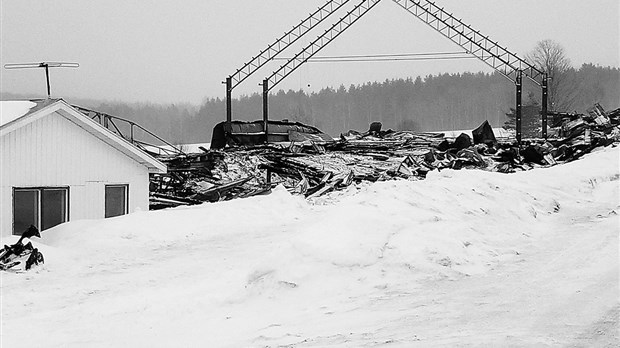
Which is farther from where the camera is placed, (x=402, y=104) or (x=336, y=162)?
(x=402, y=104)

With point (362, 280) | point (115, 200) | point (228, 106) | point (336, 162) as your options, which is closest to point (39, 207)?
point (115, 200)

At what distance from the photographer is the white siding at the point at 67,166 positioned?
1780cm

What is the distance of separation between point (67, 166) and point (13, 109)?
216 centimetres

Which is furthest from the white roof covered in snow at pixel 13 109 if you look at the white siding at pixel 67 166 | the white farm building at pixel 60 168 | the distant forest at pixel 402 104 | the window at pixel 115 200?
the distant forest at pixel 402 104

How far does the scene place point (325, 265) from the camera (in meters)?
10.4

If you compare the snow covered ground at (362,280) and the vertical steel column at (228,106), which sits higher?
the vertical steel column at (228,106)

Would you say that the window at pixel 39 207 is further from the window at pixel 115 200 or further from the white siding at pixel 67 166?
the window at pixel 115 200

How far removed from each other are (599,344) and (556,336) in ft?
1.38

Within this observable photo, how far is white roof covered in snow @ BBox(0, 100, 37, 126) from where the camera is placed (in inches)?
709

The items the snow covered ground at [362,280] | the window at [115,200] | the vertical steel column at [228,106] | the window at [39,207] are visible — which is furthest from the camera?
the vertical steel column at [228,106]

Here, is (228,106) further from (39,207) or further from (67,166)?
(39,207)

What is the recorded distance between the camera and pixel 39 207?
18453mm

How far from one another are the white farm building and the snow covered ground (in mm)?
2189

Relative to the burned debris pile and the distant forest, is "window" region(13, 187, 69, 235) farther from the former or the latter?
the distant forest
